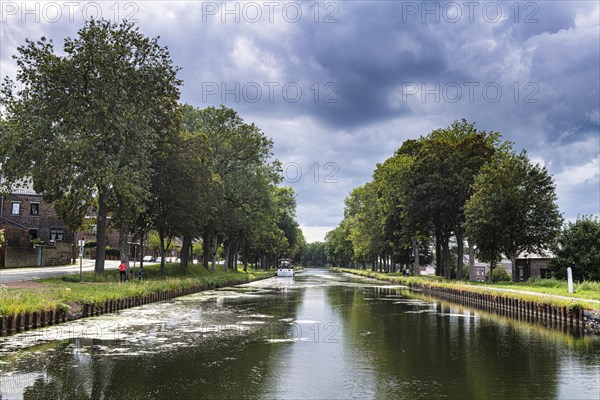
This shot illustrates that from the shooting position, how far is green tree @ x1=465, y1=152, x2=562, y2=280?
4644 cm

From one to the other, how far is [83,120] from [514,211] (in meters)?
35.8

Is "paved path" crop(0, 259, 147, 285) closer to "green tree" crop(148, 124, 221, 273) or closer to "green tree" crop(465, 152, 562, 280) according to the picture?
"green tree" crop(148, 124, 221, 273)

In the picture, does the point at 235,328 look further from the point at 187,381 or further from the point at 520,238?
the point at 520,238

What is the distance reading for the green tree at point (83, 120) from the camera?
35375 millimetres

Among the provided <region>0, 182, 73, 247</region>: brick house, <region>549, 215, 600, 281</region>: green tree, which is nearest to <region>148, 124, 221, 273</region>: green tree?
<region>549, 215, 600, 281</region>: green tree

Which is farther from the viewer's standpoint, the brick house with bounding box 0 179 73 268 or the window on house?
the window on house

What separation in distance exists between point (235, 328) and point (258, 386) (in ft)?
34.8

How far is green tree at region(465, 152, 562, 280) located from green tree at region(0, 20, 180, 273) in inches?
1141

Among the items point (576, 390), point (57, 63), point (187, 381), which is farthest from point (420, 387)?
point (57, 63)

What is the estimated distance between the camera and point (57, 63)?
35.9m

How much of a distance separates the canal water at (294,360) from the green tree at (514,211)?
897 inches

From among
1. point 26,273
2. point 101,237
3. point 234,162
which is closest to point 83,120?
point 101,237

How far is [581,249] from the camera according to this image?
4378 cm

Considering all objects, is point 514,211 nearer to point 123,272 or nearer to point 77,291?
point 123,272
